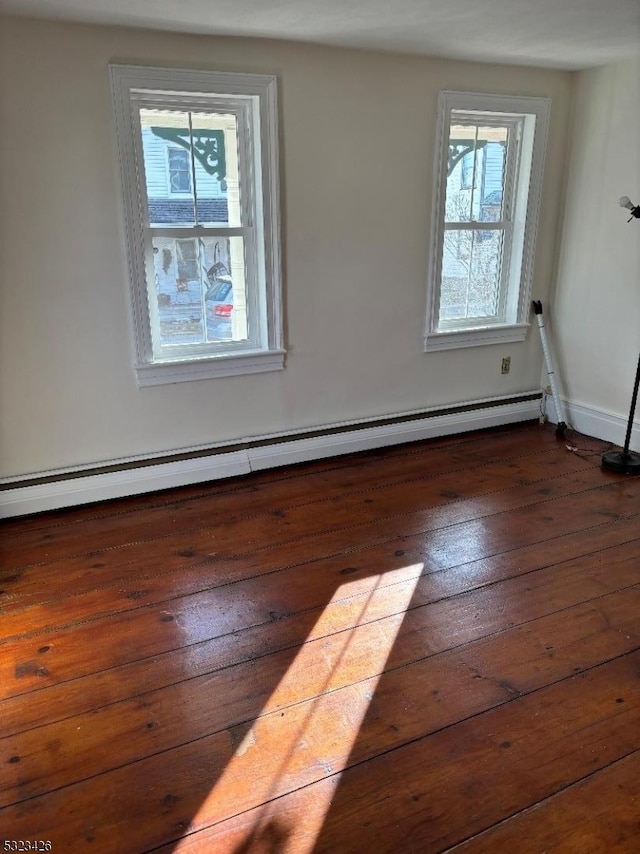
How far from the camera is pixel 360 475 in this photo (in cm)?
382

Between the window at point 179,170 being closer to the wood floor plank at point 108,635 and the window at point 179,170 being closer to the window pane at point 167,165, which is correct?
the window pane at point 167,165

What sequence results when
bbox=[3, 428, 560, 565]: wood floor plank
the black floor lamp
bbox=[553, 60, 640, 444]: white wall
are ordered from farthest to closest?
1. bbox=[553, 60, 640, 444]: white wall
2. the black floor lamp
3. bbox=[3, 428, 560, 565]: wood floor plank

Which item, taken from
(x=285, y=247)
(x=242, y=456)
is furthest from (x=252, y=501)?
(x=285, y=247)

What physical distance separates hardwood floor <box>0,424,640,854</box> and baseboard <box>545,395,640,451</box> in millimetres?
746

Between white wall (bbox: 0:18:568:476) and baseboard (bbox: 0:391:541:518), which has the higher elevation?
white wall (bbox: 0:18:568:476)

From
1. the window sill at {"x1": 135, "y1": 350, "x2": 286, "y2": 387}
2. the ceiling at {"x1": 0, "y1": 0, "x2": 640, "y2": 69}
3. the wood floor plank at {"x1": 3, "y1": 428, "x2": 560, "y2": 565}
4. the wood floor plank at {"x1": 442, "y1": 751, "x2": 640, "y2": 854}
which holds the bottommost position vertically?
the wood floor plank at {"x1": 3, "y1": 428, "x2": 560, "y2": 565}

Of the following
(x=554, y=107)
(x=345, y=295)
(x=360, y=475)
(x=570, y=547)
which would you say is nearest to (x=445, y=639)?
(x=570, y=547)

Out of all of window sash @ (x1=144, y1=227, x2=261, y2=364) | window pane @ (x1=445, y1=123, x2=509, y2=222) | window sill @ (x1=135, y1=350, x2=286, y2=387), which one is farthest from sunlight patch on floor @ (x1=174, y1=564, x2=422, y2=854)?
window pane @ (x1=445, y1=123, x2=509, y2=222)

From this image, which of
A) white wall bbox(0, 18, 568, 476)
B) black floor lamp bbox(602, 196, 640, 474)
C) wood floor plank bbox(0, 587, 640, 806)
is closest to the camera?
wood floor plank bbox(0, 587, 640, 806)

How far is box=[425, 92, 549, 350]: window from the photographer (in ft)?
13.0

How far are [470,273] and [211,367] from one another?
1.89 m

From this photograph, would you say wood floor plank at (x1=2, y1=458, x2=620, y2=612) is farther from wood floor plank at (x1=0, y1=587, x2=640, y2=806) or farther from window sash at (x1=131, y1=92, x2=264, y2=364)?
window sash at (x1=131, y1=92, x2=264, y2=364)

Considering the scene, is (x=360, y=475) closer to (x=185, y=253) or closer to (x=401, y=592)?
(x=401, y=592)

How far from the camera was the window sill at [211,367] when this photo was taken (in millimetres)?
3420
